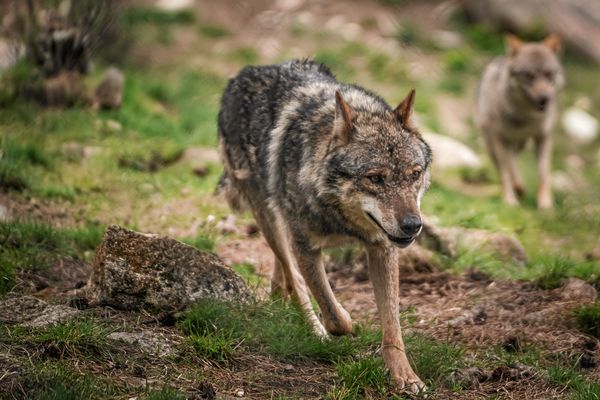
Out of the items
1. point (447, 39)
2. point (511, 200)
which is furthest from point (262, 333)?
point (447, 39)

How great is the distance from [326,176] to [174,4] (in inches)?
436

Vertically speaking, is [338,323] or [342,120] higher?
[342,120]

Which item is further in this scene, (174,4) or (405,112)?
(174,4)

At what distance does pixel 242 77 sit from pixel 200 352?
239 cm

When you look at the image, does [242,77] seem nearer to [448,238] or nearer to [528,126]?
[448,238]

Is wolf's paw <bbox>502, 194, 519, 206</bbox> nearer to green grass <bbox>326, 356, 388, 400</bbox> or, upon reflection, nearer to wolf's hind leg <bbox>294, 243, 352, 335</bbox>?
wolf's hind leg <bbox>294, 243, 352, 335</bbox>

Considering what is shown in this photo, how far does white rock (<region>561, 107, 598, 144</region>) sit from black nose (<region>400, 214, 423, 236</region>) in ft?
32.6

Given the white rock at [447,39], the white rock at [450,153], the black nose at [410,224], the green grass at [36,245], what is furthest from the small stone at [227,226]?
the white rock at [447,39]

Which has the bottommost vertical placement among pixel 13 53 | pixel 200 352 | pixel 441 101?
pixel 441 101

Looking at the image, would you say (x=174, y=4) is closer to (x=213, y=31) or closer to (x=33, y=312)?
(x=213, y=31)

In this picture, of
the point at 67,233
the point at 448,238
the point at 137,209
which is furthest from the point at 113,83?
the point at 448,238

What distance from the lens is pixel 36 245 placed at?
20.2ft

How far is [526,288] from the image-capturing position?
639 centimetres

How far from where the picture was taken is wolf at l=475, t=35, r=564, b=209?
1129 centimetres
